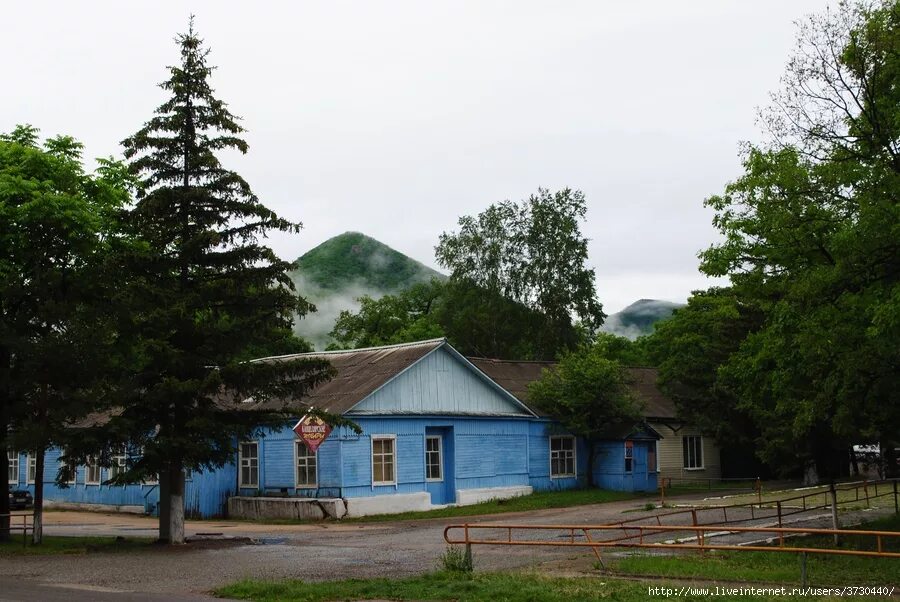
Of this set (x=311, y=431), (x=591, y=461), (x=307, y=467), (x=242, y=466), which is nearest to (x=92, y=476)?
(x=242, y=466)

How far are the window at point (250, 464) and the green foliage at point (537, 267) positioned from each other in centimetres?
2704

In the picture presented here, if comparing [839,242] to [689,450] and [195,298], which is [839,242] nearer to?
[195,298]

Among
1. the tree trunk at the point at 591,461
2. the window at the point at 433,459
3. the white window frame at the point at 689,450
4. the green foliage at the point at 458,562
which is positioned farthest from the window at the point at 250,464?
the white window frame at the point at 689,450

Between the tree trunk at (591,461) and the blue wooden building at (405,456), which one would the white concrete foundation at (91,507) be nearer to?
the blue wooden building at (405,456)

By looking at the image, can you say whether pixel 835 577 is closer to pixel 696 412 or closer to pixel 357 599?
pixel 357 599

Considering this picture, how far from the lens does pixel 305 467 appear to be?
3369 cm

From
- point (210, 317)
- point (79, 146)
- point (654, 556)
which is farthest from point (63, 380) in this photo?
point (654, 556)

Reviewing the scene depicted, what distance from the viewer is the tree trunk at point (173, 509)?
2341 centimetres

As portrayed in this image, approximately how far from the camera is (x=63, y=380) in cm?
2300

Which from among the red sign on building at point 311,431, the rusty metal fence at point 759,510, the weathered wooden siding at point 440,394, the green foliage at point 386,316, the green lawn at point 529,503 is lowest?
the green lawn at point 529,503

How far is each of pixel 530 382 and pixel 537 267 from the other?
17.2 meters

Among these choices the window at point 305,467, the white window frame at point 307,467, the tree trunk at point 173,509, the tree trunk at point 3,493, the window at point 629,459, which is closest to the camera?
the tree trunk at point 173,509

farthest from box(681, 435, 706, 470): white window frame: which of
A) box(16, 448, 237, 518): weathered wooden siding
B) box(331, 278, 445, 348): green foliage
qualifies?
box(331, 278, 445, 348): green foliage

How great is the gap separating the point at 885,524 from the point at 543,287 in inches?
1428
